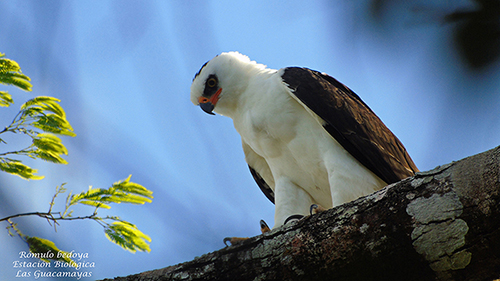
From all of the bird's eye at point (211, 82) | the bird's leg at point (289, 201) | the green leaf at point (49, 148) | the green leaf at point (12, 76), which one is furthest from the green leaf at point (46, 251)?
the bird's eye at point (211, 82)

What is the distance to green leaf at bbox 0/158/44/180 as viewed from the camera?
3657mm

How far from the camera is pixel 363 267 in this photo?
180 cm

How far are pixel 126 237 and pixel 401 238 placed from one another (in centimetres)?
286

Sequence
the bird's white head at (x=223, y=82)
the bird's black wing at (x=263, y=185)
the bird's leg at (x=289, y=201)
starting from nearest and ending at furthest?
the bird's leg at (x=289, y=201), the bird's white head at (x=223, y=82), the bird's black wing at (x=263, y=185)

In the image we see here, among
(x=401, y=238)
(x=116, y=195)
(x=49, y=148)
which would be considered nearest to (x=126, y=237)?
(x=116, y=195)

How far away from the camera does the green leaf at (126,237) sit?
3.80 meters

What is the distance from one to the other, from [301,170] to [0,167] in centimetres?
281

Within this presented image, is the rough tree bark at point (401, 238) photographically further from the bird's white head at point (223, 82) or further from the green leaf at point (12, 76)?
the green leaf at point (12, 76)

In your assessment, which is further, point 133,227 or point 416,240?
point 133,227

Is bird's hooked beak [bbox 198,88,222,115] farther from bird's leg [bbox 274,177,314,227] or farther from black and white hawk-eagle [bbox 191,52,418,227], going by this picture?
bird's leg [bbox 274,177,314,227]

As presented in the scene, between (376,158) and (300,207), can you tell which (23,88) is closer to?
(300,207)

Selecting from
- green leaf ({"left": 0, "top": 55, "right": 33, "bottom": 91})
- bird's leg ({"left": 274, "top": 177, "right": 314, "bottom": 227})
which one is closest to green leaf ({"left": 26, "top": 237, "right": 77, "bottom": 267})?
green leaf ({"left": 0, "top": 55, "right": 33, "bottom": 91})

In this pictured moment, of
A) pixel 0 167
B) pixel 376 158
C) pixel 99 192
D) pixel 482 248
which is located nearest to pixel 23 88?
pixel 0 167

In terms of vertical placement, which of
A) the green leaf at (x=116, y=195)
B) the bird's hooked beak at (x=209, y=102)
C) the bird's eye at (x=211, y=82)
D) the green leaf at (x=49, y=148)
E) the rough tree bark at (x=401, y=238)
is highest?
the bird's eye at (x=211, y=82)
